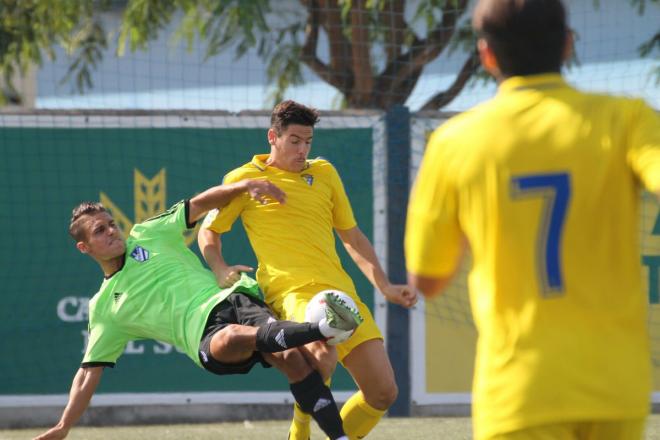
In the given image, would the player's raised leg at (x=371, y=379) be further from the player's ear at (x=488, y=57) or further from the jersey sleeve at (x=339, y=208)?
the player's ear at (x=488, y=57)

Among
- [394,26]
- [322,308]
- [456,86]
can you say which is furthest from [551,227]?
[456,86]

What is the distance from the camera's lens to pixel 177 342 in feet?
19.3

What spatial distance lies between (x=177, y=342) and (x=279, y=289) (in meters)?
0.57

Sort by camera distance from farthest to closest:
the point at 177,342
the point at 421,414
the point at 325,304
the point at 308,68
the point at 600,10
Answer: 1. the point at 308,68
2. the point at 600,10
3. the point at 421,414
4. the point at 177,342
5. the point at 325,304

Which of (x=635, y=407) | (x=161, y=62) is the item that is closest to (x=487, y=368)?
(x=635, y=407)

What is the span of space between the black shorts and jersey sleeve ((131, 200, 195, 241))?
0.48 metres

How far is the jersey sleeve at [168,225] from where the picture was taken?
6043 mm

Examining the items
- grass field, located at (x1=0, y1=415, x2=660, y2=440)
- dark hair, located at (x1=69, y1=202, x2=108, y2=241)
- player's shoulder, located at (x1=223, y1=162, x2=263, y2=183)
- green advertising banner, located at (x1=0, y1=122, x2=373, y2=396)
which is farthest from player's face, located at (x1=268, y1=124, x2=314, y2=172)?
green advertising banner, located at (x1=0, y1=122, x2=373, y2=396)

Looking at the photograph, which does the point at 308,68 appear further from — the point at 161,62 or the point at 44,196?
the point at 44,196

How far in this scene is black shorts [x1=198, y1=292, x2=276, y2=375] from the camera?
5.63 m

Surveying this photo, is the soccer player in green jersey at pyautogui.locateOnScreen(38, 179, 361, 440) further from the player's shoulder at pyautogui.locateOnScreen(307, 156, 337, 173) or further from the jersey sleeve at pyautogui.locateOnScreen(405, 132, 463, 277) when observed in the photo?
the jersey sleeve at pyautogui.locateOnScreen(405, 132, 463, 277)

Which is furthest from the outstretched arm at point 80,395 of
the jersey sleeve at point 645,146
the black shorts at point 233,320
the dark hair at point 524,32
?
the jersey sleeve at point 645,146

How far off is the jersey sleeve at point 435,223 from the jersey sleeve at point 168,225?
11.5 ft

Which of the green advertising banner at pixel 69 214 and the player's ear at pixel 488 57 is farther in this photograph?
the green advertising banner at pixel 69 214
